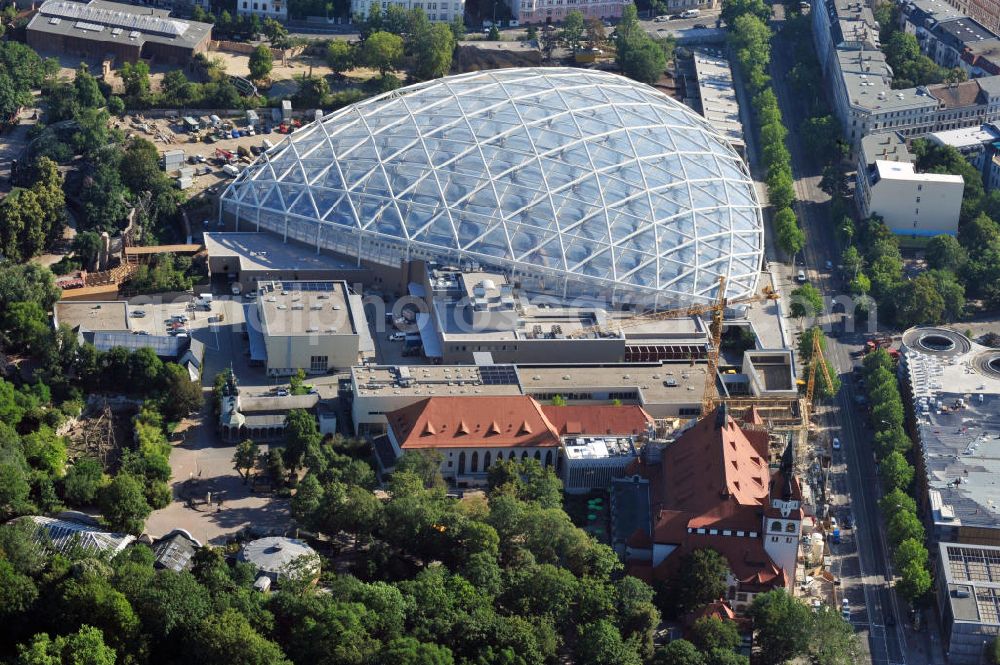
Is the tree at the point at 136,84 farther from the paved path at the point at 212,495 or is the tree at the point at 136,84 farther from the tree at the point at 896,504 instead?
the tree at the point at 896,504

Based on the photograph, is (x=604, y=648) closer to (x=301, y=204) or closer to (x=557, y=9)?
(x=301, y=204)

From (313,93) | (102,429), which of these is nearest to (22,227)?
(102,429)

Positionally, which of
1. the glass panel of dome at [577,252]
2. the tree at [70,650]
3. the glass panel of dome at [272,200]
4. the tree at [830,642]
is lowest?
the tree at [830,642]

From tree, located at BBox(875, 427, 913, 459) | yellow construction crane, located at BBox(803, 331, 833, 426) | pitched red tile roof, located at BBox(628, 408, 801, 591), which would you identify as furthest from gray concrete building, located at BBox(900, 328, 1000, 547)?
pitched red tile roof, located at BBox(628, 408, 801, 591)

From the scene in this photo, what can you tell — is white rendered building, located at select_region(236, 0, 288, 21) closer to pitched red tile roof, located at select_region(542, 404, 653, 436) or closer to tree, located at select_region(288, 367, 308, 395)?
tree, located at select_region(288, 367, 308, 395)

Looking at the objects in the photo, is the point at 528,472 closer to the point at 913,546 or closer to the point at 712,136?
the point at 913,546

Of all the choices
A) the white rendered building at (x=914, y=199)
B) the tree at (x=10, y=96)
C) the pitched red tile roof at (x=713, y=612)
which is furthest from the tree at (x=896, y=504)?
the tree at (x=10, y=96)

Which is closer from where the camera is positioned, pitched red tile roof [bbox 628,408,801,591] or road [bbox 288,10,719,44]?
pitched red tile roof [bbox 628,408,801,591]
